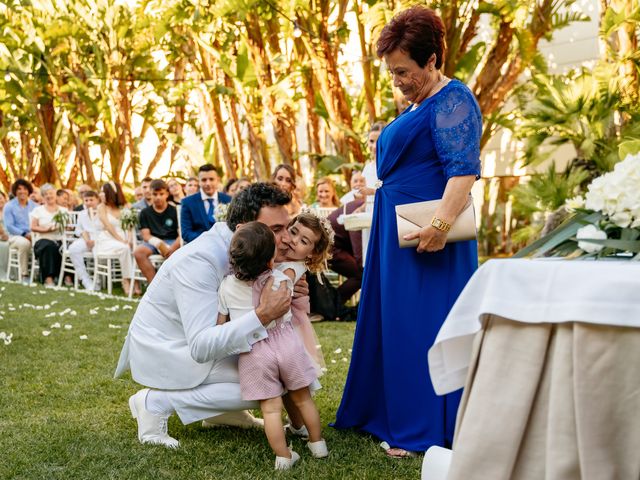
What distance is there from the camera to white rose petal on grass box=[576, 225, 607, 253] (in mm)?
2303

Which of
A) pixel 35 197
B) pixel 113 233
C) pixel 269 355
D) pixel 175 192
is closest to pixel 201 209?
pixel 113 233

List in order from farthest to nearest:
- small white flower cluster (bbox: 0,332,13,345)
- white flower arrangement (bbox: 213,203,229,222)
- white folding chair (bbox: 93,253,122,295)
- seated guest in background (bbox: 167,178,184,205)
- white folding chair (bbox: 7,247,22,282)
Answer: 1. white folding chair (bbox: 7,247,22,282)
2. seated guest in background (bbox: 167,178,184,205)
3. white folding chair (bbox: 93,253,122,295)
4. white flower arrangement (bbox: 213,203,229,222)
5. small white flower cluster (bbox: 0,332,13,345)

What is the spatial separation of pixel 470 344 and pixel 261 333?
1.37 meters

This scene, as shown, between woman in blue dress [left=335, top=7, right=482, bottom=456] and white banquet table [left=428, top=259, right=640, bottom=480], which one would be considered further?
woman in blue dress [left=335, top=7, right=482, bottom=456]

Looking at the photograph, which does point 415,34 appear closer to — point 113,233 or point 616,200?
point 616,200

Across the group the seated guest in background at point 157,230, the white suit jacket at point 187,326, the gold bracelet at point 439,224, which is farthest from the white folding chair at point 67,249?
the gold bracelet at point 439,224

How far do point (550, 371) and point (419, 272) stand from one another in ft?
5.23

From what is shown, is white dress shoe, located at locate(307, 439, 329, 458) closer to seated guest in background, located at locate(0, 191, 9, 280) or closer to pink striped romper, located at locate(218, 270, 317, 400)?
pink striped romper, located at locate(218, 270, 317, 400)

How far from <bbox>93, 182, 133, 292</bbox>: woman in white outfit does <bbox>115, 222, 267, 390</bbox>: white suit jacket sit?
8.06m

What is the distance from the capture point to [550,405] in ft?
6.86

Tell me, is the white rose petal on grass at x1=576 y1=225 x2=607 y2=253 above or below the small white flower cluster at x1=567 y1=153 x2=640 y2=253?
below

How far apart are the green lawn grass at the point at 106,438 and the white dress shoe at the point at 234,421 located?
0.05 metres

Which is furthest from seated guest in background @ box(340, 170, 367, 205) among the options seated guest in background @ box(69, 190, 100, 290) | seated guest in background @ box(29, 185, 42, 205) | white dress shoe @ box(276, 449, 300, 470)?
seated guest in background @ box(29, 185, 42, 205)

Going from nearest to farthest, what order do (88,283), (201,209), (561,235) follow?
1. (561,235)
2. (201,209)
3. (88,283)
